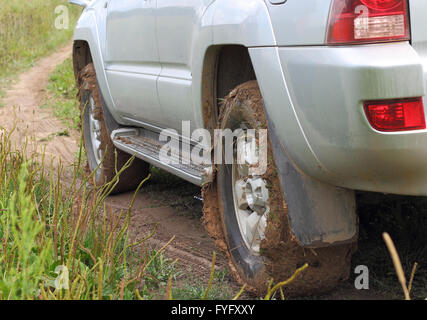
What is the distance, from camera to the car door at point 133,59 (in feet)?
12.2

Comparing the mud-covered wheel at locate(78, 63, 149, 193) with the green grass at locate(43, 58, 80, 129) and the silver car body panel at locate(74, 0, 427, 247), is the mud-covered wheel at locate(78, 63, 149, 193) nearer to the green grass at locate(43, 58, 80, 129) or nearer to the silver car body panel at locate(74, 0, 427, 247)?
the silver car body panel at locate(74, 0, 427, 247)

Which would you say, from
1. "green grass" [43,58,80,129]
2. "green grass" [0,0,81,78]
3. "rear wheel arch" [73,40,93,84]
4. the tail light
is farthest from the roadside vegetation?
the tail light

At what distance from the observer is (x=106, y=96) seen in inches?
183

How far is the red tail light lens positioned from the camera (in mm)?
2123

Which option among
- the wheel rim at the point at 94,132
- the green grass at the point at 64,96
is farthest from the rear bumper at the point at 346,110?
the green grass at the point at 64,96

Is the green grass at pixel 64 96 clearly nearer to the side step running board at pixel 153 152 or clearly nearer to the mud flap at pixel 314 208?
the side step running board at pixel 153 152

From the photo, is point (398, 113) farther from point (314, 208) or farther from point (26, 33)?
point (26, 33)

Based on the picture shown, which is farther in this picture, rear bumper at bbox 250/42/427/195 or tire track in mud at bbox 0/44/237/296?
tire track in mud at bbox 0/44/237/296

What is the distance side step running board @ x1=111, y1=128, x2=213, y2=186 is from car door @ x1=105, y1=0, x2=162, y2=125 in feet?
0.49

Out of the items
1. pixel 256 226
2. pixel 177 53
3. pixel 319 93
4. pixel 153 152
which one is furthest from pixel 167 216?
pixel 319 93

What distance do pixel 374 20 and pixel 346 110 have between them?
0.31 meters

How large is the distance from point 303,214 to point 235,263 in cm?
64
